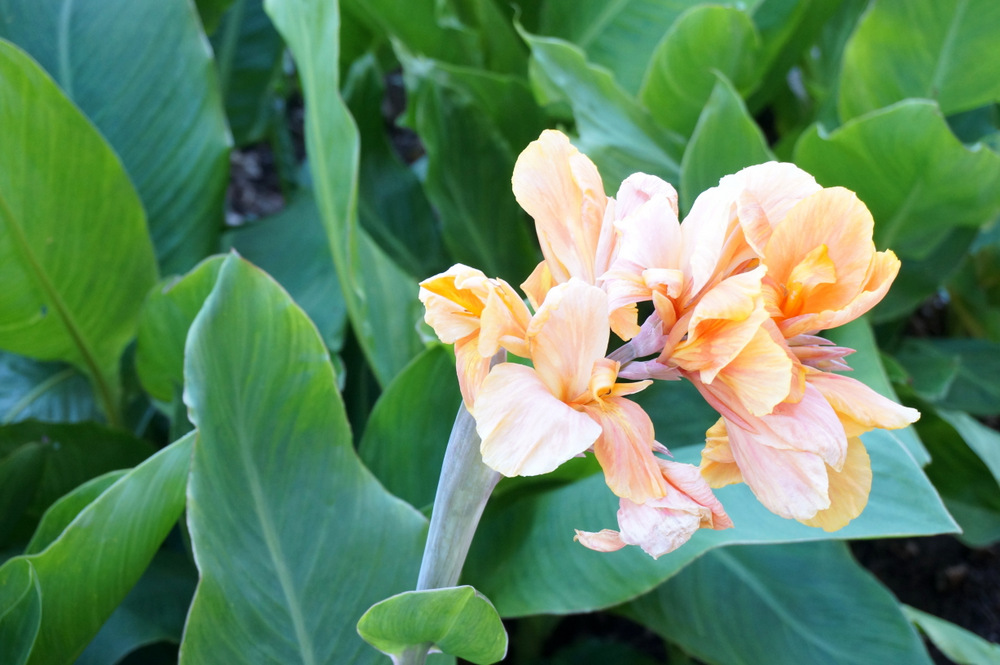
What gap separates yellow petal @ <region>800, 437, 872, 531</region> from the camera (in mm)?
352

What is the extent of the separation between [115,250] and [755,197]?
29.8 inches

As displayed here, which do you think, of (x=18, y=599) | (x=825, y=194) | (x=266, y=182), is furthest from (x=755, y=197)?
(x=266, y=182)

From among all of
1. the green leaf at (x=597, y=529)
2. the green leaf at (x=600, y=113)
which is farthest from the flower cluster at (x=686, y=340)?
the green leaf at (x=600, y=113)

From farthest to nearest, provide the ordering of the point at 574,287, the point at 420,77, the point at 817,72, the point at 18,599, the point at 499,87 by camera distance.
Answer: the point at 817,72 < the point at 499,87 < the point at 420,77 < the point at 18,599 < the point at 574,287

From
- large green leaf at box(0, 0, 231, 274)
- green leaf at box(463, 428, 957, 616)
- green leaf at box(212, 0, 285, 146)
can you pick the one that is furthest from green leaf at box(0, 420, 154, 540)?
green leaf at box(212, 0, 285, 146)

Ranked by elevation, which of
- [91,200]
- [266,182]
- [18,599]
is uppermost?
[91,200]

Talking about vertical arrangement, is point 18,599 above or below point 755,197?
below

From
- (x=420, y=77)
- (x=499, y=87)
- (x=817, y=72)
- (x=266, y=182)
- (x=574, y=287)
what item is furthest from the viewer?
(x=266, y=182)

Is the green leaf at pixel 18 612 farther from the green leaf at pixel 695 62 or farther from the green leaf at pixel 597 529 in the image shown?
the green leaf at pixel 695 62

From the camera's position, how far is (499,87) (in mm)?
1126

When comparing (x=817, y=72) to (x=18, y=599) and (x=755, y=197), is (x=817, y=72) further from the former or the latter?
(x=18, y=599)

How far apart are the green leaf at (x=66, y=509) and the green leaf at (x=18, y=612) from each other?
0.33 feet

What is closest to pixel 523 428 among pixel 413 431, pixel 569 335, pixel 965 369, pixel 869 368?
pixel 569 335

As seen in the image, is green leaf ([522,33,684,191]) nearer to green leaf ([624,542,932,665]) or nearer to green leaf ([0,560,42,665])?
green leaf ([624,542,932,665])
